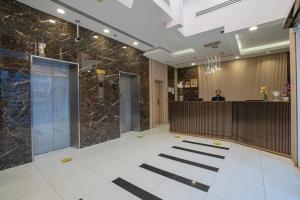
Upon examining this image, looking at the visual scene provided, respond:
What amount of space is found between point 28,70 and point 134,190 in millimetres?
Result: 3370

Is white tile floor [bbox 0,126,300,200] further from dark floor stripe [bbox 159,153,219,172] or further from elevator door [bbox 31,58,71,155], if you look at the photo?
elevator door [bbox 31,58,71,155]

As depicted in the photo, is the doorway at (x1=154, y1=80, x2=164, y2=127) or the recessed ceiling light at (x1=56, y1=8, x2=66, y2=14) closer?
the recessed ceiling light at (x1=56, y1=8, x2=66, y2=14)

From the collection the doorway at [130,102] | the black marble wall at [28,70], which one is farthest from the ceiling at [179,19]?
the doorway at [130,102]

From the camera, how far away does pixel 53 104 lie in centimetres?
401

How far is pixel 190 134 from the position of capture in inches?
214

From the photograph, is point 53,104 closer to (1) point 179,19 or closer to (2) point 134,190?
(2) point 134,190

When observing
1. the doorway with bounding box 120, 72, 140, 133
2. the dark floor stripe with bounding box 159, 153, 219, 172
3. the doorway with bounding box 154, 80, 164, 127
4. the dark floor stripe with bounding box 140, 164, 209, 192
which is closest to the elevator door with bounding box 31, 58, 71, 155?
the doorway with bounding box 120, 72, 140, 133

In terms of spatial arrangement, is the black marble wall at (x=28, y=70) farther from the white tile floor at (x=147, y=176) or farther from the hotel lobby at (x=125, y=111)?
the white tile floor at (x=147, y=176)

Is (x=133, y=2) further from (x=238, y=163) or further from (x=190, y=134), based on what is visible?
(x=190, y=134)

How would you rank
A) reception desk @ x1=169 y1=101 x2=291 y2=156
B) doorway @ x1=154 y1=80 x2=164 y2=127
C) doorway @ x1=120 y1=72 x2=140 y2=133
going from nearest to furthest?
reception desk @ x1=169 y1=101 x2=291 y2=156
doorway @ x1=120 y1=72 x2=140 y2=133
doorway @ x1=154 y1=80 x2=164 y2=127

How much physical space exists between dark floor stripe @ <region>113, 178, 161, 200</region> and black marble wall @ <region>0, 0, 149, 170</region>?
2253mm

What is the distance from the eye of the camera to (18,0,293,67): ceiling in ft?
10.8

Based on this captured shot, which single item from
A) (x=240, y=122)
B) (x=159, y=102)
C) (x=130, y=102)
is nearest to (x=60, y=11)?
(x=130, y=102)

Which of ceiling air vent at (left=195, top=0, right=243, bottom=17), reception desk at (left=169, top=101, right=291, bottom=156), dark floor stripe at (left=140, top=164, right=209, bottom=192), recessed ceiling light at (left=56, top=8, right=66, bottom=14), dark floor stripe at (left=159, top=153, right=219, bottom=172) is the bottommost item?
dark floor stripe at (left=140, top=164, right=209, bottom=192)
